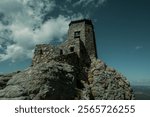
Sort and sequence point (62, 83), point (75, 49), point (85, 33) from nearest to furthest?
point (62, 83) < point (75, 49) < point (85, 33)

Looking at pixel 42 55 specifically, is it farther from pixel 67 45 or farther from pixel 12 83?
pixel 12 83

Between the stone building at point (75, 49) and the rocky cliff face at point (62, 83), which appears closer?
the rocky cliff face at point (62, 83)

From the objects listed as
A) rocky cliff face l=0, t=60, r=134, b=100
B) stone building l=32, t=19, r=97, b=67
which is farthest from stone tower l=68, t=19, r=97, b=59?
rocky cliff face l=0, t=60, r=134, b=100

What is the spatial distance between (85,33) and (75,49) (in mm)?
6139

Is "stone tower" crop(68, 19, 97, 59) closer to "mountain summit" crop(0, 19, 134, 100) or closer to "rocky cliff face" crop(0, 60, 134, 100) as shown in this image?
"mountain summit" crop(0, 19, 134, 100)

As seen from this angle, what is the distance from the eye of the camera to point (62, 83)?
58.9 ft

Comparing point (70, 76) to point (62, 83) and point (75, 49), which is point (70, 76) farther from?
point (75, 49)

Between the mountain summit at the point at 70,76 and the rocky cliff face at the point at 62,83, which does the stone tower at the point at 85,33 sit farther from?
the rocky cliff face at the point at 62,83

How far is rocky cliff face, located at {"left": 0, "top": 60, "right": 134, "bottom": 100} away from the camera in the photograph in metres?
15.3

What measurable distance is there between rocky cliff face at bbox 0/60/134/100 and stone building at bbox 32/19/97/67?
1.74 metres

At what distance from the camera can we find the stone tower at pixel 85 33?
1220 inches

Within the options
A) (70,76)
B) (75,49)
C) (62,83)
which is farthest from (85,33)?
(62,83)

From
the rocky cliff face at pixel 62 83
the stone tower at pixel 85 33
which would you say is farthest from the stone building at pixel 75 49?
the rocky cliff face at pixel 62 83

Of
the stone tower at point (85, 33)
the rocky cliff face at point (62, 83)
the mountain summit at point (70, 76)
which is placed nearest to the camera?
the rocky cliff face at point (62, 83)
